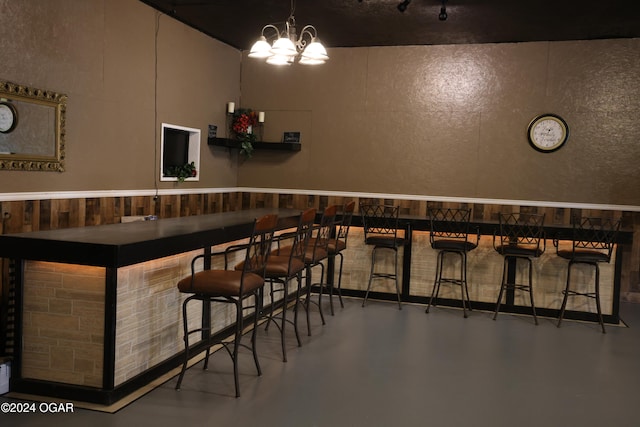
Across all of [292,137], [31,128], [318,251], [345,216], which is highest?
[292,137]

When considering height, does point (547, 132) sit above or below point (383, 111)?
below

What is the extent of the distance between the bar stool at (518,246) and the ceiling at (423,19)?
202 centimetres

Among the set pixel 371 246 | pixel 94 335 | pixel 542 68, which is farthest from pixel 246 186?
pixel 94 335

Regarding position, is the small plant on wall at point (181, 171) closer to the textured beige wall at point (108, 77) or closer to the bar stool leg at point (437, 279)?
the textured beige wall at point (108, 77)

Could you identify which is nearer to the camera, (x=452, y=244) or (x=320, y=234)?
(x=320, y=234)

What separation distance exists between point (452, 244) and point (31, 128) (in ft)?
12.9

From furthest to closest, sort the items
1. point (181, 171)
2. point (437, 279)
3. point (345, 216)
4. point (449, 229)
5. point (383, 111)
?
point (383, 111), point (181, 171), point (437, 279), point (449, 229), point (345, 216)

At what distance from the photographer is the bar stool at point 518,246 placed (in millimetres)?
5660

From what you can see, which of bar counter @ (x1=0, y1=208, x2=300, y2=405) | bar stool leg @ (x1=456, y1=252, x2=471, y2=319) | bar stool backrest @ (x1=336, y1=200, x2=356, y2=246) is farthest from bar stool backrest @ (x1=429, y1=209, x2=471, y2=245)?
bar counter @ (x1=0, y1=208, x2=300, y2=405)

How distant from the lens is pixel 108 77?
5219mm

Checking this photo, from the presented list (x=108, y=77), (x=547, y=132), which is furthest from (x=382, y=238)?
(x=108, y=77)

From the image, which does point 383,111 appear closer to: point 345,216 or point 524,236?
point 345,216

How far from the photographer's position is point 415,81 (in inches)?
284

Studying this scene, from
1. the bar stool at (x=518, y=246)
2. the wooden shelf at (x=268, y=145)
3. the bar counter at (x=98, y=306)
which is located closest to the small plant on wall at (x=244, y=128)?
the wooden shelf at (x=268, y=145)
